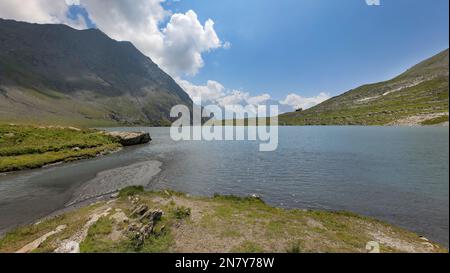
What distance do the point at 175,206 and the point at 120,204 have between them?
661 centimetres

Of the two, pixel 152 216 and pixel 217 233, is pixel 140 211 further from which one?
pixel 217 233

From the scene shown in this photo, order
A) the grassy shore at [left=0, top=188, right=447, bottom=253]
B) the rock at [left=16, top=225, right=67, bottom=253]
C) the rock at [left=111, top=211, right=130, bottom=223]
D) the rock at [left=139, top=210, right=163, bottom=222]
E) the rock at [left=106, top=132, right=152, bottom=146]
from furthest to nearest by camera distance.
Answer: the rock at [left=106, top=132, right=152, bottom=146]
the rock at [left=139, top=210, right=163, bottom=222]
the rock at [left=111, top=211, right=130, bottom=223]
the grassy shore at [left=0, top=188, right=447, bottom=253]
the rock at [left=16, top=225, right=67, bottom=253]

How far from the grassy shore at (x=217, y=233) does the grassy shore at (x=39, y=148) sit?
124 feet

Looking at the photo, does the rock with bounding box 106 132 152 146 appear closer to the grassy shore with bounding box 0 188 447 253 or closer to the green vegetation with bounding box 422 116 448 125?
the grassy shore with bounding box 0 188 447 253

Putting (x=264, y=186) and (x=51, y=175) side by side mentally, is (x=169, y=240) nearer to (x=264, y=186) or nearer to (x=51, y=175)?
(x=264, y=186)

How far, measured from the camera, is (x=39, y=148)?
190ft

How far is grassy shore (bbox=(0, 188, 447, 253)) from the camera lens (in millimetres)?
15469

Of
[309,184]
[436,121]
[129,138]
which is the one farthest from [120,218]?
[436,121]

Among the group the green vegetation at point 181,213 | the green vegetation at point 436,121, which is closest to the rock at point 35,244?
the green vegetation at point 181,213

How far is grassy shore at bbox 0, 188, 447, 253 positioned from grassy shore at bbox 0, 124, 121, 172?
3781 centimetres

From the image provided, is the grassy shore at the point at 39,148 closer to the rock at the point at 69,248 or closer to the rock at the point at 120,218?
the rock at the point at 120,218

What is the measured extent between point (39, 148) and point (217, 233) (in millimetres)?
63085

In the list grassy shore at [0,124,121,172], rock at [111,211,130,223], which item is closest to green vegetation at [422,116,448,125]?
rock at [111,211,130,223]

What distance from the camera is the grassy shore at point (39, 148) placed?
4843 cm
